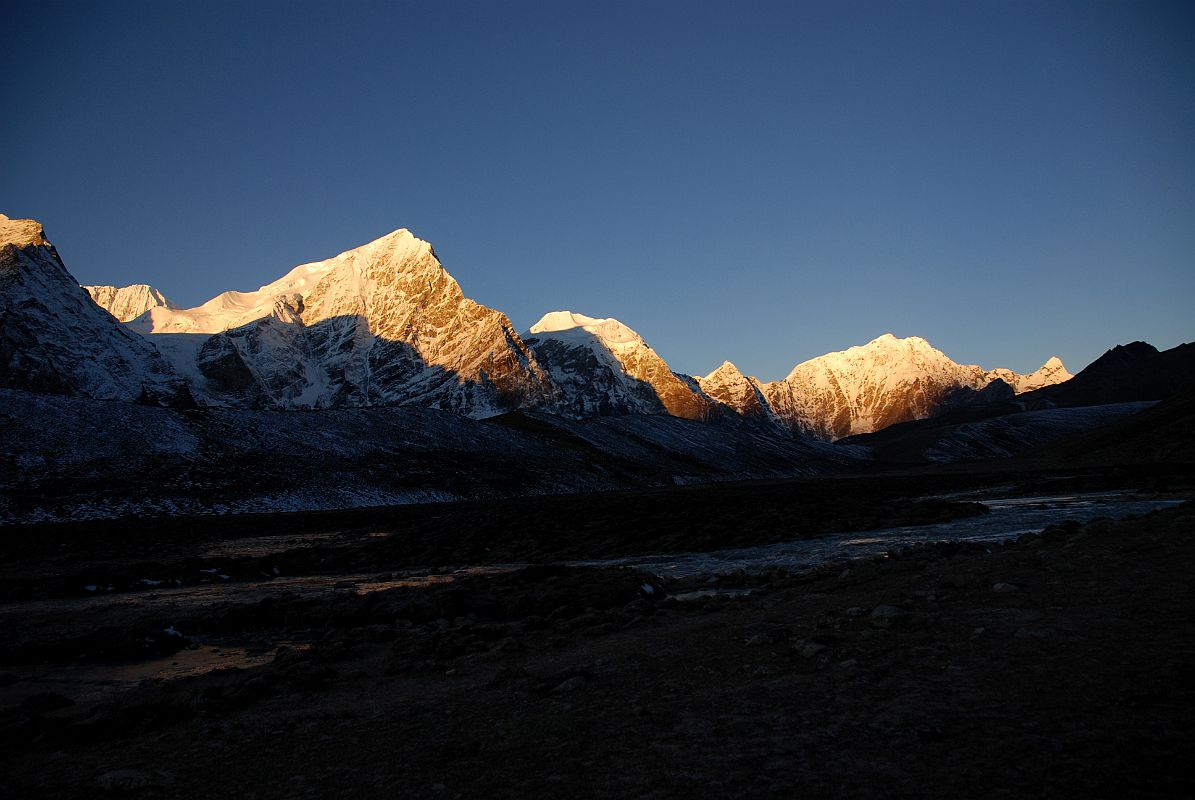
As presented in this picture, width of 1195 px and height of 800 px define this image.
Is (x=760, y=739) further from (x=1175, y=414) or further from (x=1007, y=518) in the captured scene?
(x=1175, y=414)

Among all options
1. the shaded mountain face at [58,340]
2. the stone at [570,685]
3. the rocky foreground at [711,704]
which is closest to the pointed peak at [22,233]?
the shaded mountain face at [58,340]

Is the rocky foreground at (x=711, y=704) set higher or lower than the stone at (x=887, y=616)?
lower

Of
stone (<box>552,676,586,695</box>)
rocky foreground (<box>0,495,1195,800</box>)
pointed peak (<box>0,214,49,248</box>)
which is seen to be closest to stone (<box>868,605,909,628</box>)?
rocky foreground (<box>0,495,1195,800</box>)

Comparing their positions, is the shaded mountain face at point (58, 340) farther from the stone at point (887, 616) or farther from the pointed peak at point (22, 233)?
the stone at point (887, 616)

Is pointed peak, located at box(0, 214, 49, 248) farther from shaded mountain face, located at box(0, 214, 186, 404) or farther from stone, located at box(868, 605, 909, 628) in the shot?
stone, located at box(868, 605, 909, 628)

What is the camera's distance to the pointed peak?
183 m

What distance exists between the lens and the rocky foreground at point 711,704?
6.77 m

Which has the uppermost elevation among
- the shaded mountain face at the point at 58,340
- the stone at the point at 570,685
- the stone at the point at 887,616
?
the shaded mountain face at the point at 58,340

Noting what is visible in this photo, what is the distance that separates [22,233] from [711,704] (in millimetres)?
237529

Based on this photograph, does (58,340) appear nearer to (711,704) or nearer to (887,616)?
(887,616)

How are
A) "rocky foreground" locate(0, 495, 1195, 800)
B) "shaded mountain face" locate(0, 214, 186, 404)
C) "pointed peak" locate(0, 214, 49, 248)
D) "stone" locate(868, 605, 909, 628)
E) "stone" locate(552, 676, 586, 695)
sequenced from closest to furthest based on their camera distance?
"rocky foreground" locate(0, 495, 1195, 800) → "stone" locate(552, 676, 586, 695) → "stone" locate(868, 605, 909, 628) → "shaded mountain face" locate(0, 214, 186, 404) → "pointed peak" locate(0, 214, 49, 248)

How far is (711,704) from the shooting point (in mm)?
9031

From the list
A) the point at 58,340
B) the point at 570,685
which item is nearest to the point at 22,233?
the point at 58,340

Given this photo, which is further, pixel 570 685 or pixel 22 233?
pixel 22 233
